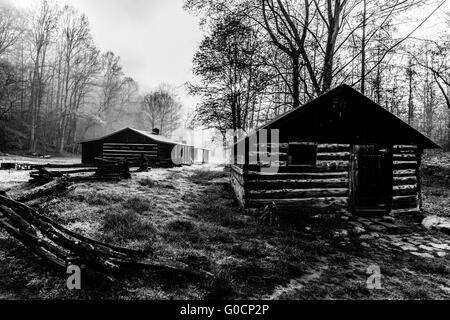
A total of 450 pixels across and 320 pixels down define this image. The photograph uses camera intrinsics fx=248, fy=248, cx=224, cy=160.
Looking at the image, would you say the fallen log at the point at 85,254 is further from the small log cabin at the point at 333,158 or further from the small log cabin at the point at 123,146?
the small log cabin at the point at 123,146

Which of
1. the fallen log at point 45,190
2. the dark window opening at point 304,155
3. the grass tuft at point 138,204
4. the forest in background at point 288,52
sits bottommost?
the grass tuft at point 138,204

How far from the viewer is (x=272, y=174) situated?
8.55 m

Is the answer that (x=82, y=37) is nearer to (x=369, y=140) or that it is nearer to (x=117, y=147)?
(x=117, y=147)

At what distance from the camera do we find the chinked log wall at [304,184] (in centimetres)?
855

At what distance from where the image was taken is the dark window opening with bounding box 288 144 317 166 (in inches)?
340

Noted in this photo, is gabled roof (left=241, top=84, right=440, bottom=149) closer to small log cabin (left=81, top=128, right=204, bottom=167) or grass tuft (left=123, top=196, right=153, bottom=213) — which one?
grass tuft (left=123, top=196, right=153, bottom=213)

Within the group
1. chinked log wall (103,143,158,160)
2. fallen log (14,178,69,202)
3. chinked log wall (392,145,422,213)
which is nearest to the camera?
fallen log (14,178,69,202)

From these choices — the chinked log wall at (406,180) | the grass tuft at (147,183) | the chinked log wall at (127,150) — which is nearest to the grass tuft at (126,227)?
the grass tuft at (147,183)

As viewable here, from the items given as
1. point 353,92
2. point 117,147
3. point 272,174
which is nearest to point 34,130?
point 117,147

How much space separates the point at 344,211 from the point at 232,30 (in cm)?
959

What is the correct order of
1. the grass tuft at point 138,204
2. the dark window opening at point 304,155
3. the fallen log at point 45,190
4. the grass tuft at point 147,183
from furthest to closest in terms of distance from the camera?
1. the grass tuft at point 147,183
2. the dark window opening at point 304,155
3. the grass tuft at point 138,204
4. the fallen log at point 45,190

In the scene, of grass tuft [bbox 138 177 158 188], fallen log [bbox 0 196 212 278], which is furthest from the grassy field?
grass tuft [bbox 138 177 158 188]

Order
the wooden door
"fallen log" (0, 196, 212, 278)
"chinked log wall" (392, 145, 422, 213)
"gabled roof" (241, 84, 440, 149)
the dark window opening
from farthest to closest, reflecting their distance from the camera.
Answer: "chinked log wall" (392, 145, 422, 213)
the wooden door
the dark window opening
"gabled roof" (241, 84, 440, 149)
"fallen log" (0, 196, 212, 278)
